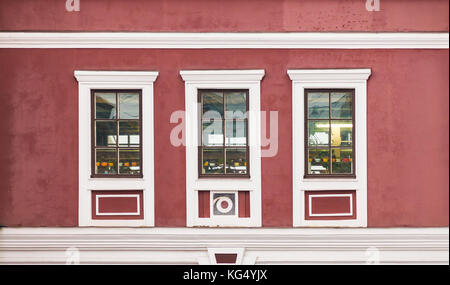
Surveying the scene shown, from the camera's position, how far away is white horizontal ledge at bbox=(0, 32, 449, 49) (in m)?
5.62

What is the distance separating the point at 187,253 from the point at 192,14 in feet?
11.4

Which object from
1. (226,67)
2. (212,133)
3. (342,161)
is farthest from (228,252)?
(226,67)

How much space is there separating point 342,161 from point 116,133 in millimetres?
3361

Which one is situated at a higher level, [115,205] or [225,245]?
[115,205]

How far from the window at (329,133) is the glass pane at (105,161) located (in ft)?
9.34

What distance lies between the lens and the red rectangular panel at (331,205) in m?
5.73

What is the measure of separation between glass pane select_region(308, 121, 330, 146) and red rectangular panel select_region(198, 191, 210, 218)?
1.72m

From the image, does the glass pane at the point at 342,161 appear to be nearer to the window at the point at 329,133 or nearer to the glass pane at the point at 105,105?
the window at the point at 329,133

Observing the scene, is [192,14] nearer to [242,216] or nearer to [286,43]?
[286,43]

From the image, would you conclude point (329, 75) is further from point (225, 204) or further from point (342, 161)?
point (225, 204)

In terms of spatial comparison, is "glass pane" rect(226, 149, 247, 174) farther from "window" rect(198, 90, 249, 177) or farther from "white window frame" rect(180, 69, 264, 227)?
"white window frame" rect(180, 69, 264, 227)

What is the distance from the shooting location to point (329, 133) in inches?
227

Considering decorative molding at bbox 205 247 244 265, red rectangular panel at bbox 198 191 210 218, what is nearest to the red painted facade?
red rectangular panel at bbox 198 191 210 218

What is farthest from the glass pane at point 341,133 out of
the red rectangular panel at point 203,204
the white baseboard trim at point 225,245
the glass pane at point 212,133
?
the red rectangular panel at point 203,204
